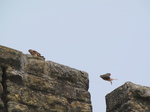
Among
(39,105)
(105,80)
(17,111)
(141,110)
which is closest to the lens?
(17,111)

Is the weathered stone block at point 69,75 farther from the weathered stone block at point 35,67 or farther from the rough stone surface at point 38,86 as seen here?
the weathered stone block at point 35,67

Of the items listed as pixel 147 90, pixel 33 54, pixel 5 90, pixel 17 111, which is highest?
pixel 33 54

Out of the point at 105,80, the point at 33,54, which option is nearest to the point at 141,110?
the point at 105,80

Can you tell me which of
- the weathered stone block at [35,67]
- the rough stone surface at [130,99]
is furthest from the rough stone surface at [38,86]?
the rough stone surface at [130,99]

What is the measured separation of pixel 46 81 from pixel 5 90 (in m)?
0.58

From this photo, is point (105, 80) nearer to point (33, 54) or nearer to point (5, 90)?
point (33, 54)

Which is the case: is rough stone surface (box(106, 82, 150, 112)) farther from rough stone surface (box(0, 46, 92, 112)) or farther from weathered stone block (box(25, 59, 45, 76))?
weathered stone block (box(25, 59, 45, 76))

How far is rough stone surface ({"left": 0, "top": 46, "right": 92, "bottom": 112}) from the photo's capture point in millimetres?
4066

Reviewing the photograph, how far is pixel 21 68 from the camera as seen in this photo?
4.32 meters

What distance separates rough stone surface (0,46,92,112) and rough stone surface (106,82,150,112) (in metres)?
0.46

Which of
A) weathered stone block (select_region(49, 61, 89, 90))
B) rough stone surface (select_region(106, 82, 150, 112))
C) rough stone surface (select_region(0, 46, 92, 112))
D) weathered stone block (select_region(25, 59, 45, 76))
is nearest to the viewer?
rough stone surface (select_region(0, 46, 92, 112))

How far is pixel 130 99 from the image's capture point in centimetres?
474

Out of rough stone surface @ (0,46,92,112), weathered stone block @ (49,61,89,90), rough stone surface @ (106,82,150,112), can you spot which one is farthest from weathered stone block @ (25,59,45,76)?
rough stone surface @ (106,82,150,112)

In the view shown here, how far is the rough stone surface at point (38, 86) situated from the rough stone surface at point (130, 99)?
46cm
